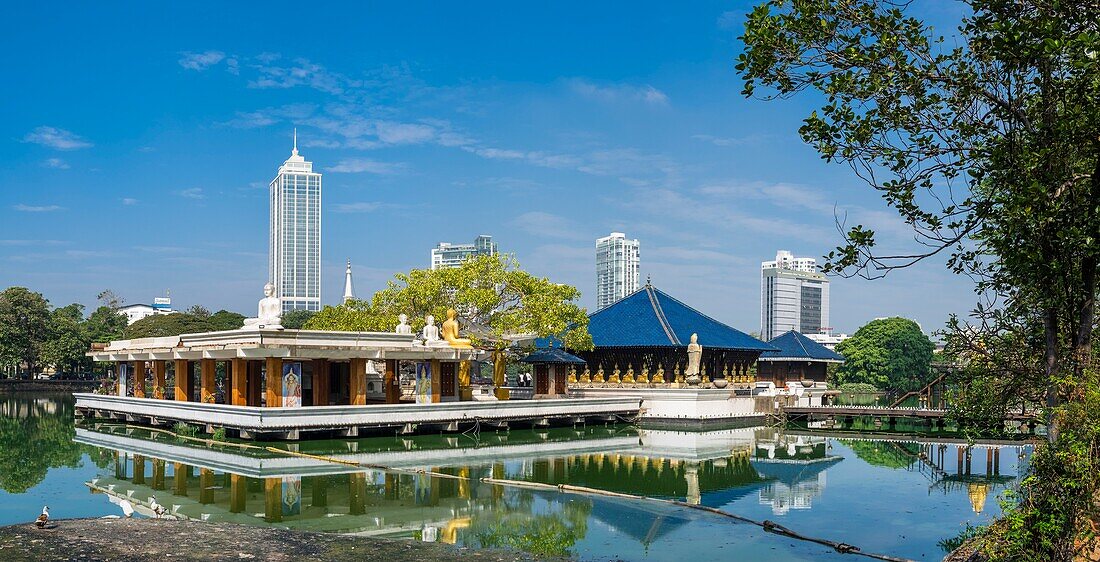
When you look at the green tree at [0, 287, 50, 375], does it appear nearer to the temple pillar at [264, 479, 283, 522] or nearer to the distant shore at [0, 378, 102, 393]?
the distant shore at [0, 378, 102, 393]

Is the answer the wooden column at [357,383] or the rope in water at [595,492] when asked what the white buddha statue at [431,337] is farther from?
the rope in water at [595,492]

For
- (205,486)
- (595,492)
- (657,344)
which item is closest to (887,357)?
(657,344)

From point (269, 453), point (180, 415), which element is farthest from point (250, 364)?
point (269, 453)

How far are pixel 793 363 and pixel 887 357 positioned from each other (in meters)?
13.5

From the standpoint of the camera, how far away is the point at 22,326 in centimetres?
6369

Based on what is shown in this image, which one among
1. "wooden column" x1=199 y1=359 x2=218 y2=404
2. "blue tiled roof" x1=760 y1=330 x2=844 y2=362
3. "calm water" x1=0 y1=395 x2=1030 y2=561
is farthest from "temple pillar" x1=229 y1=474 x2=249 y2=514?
"blue tiled roof" x1=760 y1=330 x2=844 y2=362

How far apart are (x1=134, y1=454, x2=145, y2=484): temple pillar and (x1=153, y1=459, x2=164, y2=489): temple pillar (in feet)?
0.78

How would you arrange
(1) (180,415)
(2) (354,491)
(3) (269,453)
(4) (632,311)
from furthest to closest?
(4) (632,311) < (1) (180,415) < (3) (269,453) < (2) (354,491)

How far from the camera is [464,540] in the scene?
13.3 m

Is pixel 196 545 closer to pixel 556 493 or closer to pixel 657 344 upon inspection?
pixel 556 493

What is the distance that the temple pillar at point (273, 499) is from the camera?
49.5 feet

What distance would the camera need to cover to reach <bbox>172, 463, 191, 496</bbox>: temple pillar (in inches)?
704

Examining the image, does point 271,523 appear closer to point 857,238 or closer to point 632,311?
point 857,238

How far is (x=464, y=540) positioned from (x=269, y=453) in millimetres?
11660
